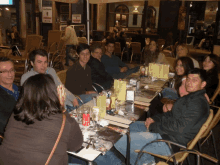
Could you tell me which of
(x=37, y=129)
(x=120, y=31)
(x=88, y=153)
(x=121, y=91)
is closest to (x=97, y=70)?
(x=121, y=91)

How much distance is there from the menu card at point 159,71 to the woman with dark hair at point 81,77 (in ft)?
3.98

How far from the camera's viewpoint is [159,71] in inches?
148

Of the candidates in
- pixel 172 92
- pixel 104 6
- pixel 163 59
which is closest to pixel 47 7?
pixel 104 6

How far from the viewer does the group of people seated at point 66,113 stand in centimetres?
115

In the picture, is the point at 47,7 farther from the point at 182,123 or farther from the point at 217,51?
the point at 182,123

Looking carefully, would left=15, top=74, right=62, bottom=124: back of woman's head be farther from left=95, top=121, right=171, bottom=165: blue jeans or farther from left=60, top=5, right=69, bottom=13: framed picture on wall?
left=60, top=5, right=69, bottom=13: framed picture on wall

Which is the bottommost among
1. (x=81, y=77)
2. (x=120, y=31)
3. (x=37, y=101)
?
(x=81, y=77)

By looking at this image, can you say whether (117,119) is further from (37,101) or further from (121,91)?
(37,101)

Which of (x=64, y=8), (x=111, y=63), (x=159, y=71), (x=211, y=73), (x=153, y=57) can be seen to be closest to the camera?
(x=211, y=73)

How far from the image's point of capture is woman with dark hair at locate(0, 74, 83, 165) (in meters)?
1.12

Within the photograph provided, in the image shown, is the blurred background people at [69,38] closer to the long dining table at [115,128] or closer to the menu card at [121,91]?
the long dining table at [115,128]

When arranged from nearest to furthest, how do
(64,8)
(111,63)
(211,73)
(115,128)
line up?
(115,128) → (211,73) → (111,63) → (64,8)

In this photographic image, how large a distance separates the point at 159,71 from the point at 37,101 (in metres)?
2.85

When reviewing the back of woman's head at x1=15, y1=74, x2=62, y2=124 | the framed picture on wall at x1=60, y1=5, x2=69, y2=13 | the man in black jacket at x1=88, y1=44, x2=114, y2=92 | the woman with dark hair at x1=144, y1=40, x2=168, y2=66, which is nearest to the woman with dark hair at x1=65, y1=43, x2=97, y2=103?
the man in black jacket at x1=88, y1=44, x2=114, y2=92
